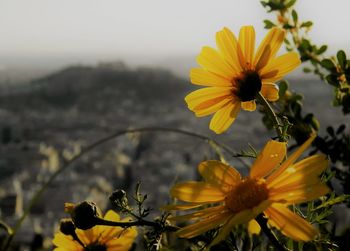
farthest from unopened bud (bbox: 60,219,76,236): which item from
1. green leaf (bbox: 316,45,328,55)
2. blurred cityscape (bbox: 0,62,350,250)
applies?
blurred cityscape (bbox: 0,62,350,250)

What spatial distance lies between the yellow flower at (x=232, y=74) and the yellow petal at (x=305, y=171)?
19cm

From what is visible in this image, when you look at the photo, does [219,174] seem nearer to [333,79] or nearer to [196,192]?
[196,192]

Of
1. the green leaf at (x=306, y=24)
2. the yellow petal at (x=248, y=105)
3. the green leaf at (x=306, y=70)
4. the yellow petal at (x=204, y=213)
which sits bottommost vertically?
the yellow petal at (x=204, y=213)

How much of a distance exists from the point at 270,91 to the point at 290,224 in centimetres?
30

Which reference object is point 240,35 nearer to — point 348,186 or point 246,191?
point 246,191

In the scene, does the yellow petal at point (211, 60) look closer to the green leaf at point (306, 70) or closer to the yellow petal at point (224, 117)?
the yellow petal at point (224, 117)

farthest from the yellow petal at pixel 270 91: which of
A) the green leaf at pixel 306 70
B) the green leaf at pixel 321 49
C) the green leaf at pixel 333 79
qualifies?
the green leaf at pixel 306 70

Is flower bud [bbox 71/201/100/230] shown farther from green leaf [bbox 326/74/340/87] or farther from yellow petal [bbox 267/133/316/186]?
green leaf [bbox 326/74/340/87]

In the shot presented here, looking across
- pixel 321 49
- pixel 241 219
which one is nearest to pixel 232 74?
pixel 241 219

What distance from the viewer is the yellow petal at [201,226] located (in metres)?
0.46

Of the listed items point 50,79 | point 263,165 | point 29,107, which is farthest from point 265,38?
point 50,79

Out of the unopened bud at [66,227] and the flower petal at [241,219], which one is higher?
the unopened bud at [66,227]

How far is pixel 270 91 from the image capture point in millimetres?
702

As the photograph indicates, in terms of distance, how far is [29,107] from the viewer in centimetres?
2384
